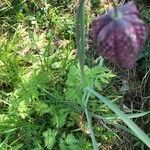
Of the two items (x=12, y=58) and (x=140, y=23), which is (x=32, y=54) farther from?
(x=140, y=23)

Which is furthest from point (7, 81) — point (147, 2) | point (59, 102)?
point (147, 2)

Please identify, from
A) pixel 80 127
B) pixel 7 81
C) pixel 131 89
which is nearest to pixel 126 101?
pixel 131 89

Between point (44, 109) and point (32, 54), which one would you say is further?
point (32, 54)

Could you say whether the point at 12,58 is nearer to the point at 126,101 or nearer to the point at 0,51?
the point at 0,51

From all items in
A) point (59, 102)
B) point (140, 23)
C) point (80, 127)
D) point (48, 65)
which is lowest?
point (80, 127)

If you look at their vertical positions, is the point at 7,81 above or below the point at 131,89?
above

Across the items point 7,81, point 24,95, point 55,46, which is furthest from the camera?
point 55,46

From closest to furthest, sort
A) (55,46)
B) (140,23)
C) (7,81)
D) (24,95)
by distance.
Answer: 1. (140,23)
2. (24,95)
3. (7,81)
4. (55,46)
